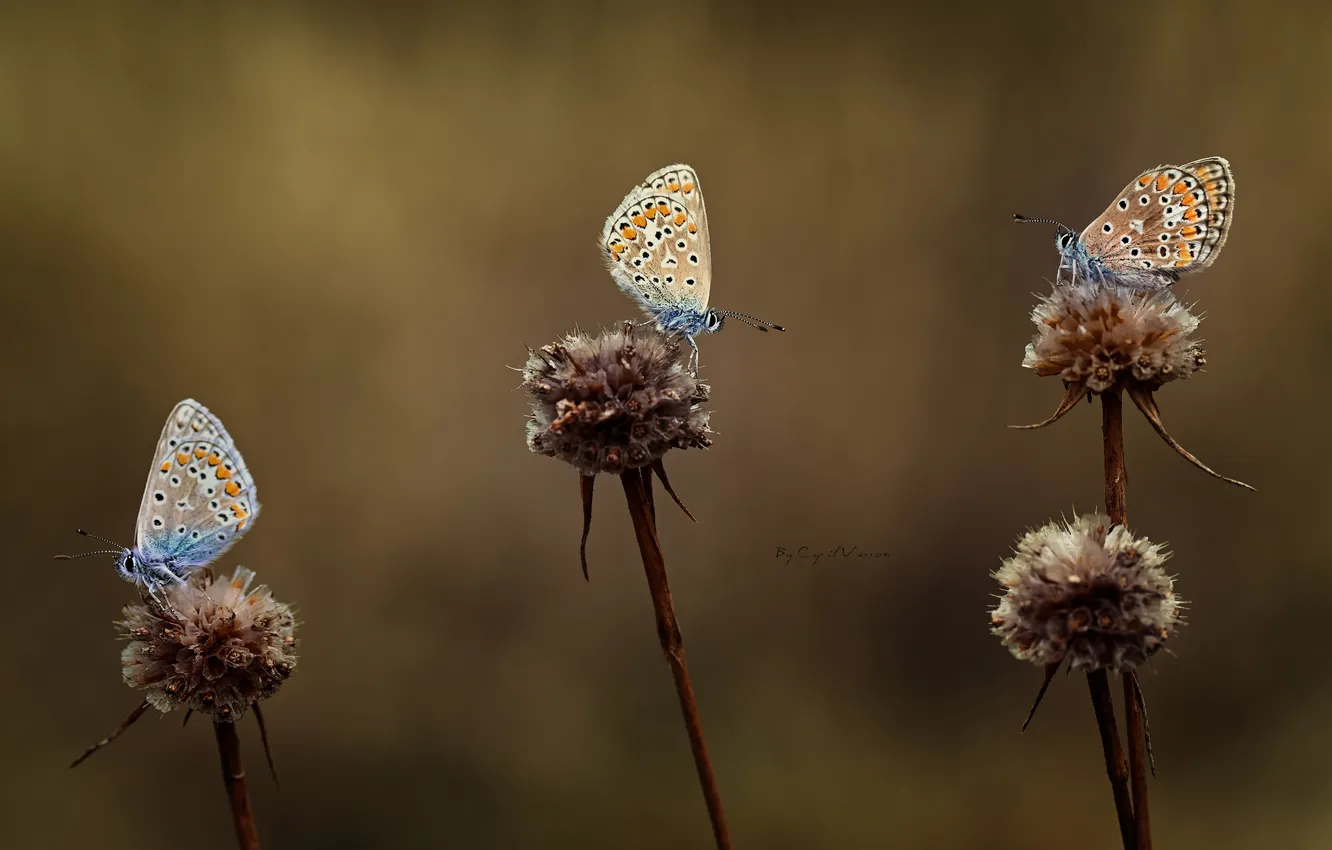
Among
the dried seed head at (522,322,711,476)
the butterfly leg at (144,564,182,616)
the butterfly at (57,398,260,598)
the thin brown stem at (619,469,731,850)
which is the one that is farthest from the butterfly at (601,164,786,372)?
the butterfly leg at (144,564,182,616)

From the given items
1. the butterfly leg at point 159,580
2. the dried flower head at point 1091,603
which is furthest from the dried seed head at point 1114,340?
the butterfly leg at point 159,580

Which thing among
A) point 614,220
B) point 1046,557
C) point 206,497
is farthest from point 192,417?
point 1046,557

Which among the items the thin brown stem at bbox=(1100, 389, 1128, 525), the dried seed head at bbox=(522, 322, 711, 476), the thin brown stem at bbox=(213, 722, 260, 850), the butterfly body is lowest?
the thin brown stem at bbox=(213, 722, 260, 850)

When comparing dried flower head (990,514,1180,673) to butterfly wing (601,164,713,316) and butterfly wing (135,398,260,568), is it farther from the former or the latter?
butterfly wing (135,398,260,568)

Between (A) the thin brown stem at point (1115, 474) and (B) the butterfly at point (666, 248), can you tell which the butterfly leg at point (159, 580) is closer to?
(B) the butterfly at point (666, 248)

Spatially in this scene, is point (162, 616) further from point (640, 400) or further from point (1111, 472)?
point (1111, 472)

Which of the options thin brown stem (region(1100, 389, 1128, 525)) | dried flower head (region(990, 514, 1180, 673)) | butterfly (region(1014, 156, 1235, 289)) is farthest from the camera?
butterfly (region(1014, 156, 1235, 289))

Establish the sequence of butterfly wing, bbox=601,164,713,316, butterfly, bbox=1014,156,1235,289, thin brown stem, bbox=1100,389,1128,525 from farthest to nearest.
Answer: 1. butterfly wing, bbox=601,164,713,316
2. butterfly, bbox=1014,156,1235,289
3. thin brown stem, bbox=1100,389,1128,525
